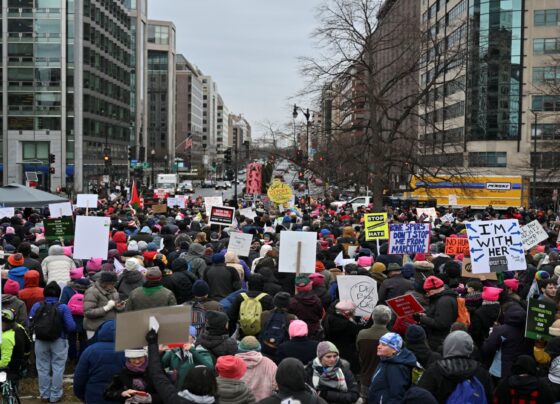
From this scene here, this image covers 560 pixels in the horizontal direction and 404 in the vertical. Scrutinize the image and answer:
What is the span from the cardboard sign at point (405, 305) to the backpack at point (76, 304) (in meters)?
4.06

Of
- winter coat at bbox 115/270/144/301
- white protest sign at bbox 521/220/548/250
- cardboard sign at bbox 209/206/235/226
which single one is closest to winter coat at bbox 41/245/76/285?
winter coat at bbox 115/270/144/301

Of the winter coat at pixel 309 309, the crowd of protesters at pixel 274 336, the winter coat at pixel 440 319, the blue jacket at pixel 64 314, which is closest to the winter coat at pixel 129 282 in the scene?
the crowd of protesters at pixel 274 336

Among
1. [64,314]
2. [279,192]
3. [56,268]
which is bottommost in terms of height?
[64,314]

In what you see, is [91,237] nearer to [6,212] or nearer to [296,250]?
[296,250]

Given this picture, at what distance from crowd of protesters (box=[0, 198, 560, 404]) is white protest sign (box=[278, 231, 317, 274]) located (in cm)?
31

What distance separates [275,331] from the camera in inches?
305

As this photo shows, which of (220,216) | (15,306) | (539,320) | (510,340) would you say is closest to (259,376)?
(510,340)

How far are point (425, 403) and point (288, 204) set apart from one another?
25.8m

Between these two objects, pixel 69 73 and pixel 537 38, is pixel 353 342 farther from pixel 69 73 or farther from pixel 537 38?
pixel 69 73

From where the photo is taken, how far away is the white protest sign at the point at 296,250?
427 inches

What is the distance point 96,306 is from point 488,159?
221ft

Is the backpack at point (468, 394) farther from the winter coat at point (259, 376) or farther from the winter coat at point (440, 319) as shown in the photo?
the winter coat at point (440, 319)

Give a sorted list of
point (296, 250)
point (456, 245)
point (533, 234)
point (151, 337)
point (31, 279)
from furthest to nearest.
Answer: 1. point (456, 245)
2. point (533, 234)
3. point (296, 250)
4. point (31, 279)
5. point (151, 337)

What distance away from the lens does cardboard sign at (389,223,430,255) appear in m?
13.9
